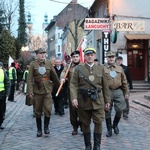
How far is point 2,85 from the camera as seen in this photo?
9.20 metres

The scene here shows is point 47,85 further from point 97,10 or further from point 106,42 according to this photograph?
point 97,10

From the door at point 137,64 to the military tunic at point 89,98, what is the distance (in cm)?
1779

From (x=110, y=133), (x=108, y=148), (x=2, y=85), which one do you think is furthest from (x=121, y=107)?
(x=2, y=85)

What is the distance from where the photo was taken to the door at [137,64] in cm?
2405

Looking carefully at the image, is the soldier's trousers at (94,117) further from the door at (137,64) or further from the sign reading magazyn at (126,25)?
the door at (137,64)

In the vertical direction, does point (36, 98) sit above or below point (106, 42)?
below

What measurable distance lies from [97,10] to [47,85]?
77.8 feet

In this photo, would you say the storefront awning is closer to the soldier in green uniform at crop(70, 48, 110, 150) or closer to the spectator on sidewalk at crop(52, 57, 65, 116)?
the spectator on sidewalk at crop(52, 57, 65, 116)

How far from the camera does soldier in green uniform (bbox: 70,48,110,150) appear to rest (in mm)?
6414

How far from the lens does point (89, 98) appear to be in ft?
21.0

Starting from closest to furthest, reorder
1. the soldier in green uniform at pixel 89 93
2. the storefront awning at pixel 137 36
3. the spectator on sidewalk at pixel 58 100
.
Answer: the soldier in green uniform at pixel 89 93 < the spectator on sidewalk at pixel 58 100 < the storefront awning at pixel 137 36

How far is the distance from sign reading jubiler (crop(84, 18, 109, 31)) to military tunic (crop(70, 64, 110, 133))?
44.3ft

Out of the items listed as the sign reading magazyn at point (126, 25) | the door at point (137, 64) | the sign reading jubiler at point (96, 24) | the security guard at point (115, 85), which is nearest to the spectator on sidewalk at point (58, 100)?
the security guard at point (115, 85)

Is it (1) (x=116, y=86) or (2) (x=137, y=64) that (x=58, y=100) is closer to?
(1) (x=116, y=86)
